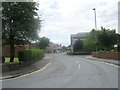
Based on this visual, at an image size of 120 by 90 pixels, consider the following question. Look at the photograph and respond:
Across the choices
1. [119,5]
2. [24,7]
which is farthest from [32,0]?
[119,5]

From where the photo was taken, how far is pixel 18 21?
3547cm

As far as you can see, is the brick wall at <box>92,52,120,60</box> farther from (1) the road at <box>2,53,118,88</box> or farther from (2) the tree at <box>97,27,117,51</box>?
(1) the road at <box>2,53,118,88</box>

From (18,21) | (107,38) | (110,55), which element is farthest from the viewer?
(107,38)

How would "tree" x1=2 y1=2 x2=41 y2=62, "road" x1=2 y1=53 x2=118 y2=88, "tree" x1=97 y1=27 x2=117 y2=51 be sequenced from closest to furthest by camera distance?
"road" x1=2 y1=53 x2=118 y2=88 → "tree" x1=2 y1=2 x2=41 y2=62 → "tree" x1=97 y1=27 x2=117 y2=51

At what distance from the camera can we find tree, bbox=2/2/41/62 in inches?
1375

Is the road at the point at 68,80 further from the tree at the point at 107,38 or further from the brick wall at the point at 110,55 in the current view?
the tree at the point at 107,38

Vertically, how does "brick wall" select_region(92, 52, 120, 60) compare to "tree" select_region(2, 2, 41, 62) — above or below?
below

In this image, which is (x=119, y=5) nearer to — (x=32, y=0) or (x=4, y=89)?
(x=32, y=0)

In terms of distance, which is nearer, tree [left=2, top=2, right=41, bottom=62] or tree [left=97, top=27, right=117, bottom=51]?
tree [left=2, top=2, right=41, bottom=62]

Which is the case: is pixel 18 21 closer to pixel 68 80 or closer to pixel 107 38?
pixel 68 80

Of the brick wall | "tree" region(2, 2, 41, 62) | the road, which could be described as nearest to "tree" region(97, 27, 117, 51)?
the brick wall

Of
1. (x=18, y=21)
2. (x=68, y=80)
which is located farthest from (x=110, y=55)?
(x=68, y=80)

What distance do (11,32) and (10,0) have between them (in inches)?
135

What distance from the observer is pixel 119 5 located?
44.8m
